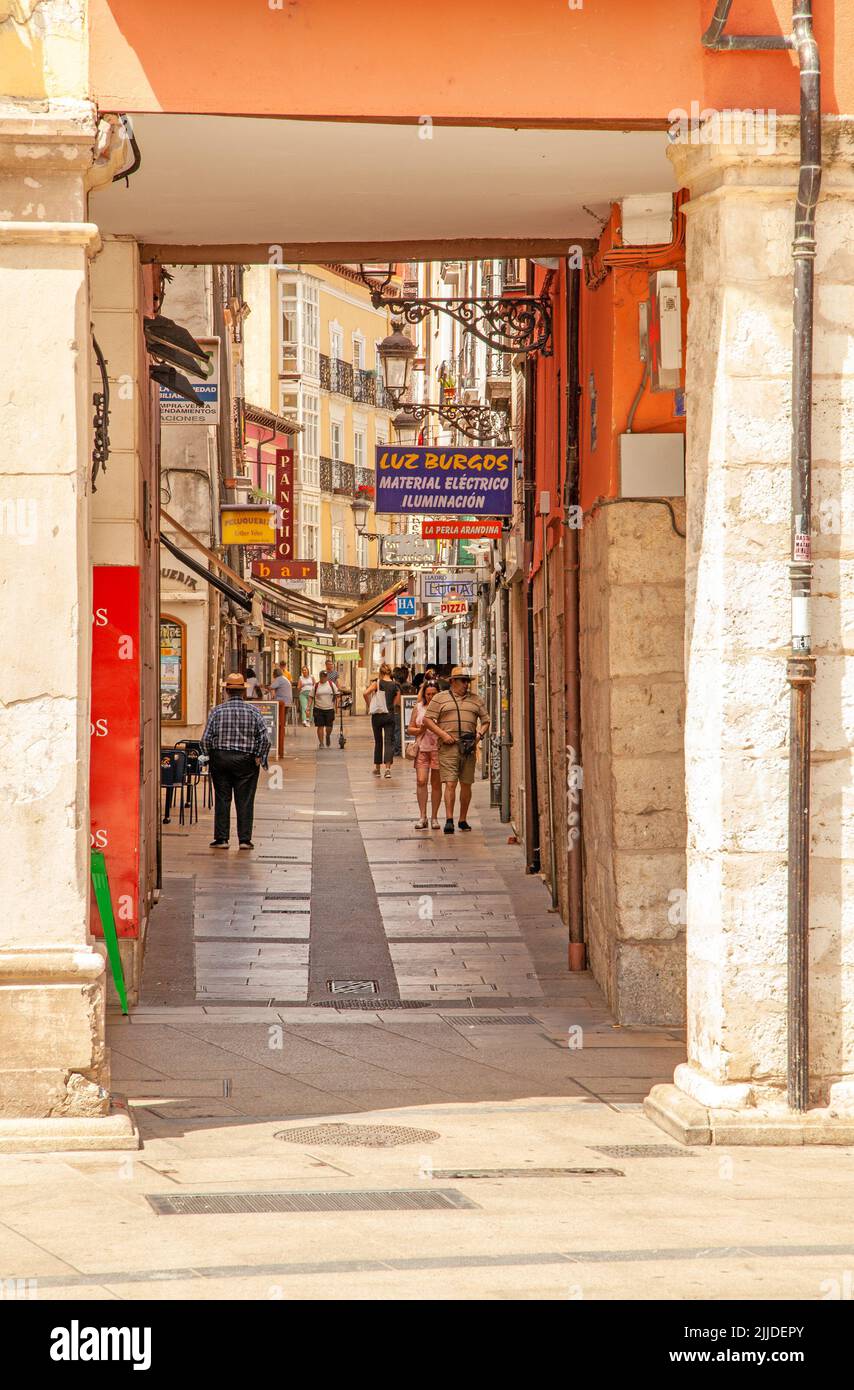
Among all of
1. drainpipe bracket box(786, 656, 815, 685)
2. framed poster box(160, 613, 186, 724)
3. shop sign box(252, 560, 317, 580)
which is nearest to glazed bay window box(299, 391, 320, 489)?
shop sign box(252, 560, 317, 580)

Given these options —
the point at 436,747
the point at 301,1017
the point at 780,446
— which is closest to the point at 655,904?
the point at 301,1017

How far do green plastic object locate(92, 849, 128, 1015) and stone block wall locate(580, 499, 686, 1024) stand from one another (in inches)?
101

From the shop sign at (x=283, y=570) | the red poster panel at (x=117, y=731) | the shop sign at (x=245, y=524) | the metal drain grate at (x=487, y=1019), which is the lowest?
the metal drain grate at (x=487, y=1019)

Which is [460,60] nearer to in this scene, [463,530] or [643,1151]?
[643,1151]

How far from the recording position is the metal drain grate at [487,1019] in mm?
9469

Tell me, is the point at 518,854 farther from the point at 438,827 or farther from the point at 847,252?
→ the point at 847,252

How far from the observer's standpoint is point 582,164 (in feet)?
25.9

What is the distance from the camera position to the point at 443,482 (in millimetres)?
16938

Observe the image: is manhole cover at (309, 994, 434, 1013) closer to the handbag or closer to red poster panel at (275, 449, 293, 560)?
the handbag

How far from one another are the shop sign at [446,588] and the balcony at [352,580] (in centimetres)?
2809

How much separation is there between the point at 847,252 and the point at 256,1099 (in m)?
4.12

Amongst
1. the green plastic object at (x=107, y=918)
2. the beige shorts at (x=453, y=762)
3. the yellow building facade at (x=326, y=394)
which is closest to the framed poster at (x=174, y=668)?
the beige shorts at (x=453, y=762)

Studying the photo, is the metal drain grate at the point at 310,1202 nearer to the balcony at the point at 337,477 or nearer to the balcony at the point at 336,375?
the balcony at the point at 336,375

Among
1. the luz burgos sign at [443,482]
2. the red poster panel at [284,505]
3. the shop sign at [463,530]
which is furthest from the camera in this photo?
the red poster panel at [284,505]
